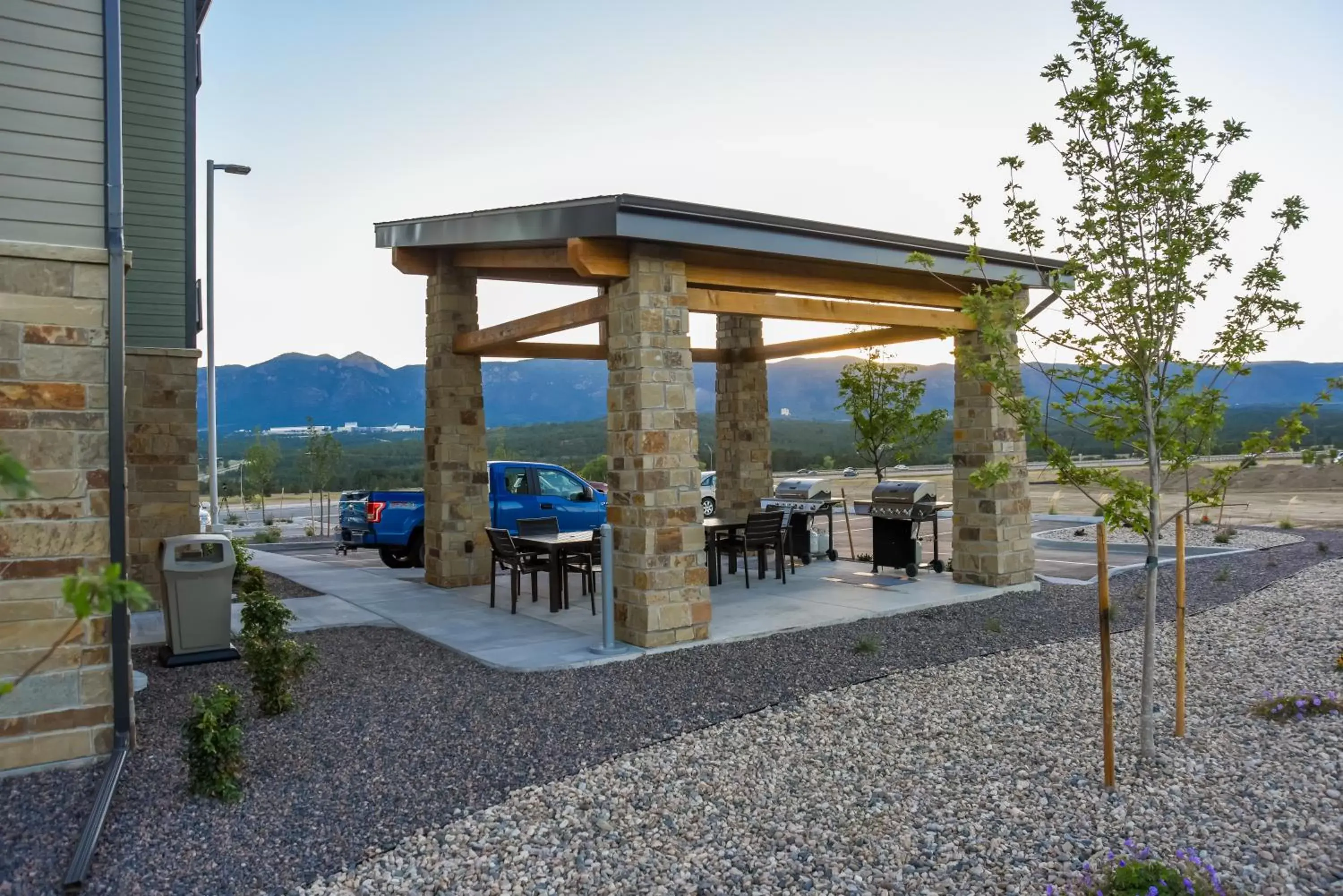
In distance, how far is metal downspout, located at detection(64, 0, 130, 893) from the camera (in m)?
4.67

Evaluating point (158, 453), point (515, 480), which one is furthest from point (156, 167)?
point (515, 480)

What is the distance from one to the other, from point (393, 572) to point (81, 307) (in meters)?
7.47

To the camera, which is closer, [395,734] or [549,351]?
[395,734]

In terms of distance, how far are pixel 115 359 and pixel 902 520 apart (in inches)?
335

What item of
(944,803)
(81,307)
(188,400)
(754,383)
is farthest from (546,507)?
(944,803)

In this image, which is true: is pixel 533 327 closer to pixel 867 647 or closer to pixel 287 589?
pixel 867 647

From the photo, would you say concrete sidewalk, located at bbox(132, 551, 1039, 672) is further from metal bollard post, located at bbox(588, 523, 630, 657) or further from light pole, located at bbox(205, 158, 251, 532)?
light pole, located at bbox(205, 158, 251, 532)

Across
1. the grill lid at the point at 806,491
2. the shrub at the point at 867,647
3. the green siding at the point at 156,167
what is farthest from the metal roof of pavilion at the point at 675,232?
the grill lid at the point at 806,491

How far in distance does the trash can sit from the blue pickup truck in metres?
4.64

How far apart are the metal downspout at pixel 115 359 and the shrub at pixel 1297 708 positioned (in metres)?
6.46

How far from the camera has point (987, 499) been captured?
9695 millimetres

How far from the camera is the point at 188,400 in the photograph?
938 centimetres

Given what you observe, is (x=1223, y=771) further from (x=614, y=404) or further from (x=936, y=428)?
(x=936, y=428)

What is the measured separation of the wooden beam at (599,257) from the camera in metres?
6.62
